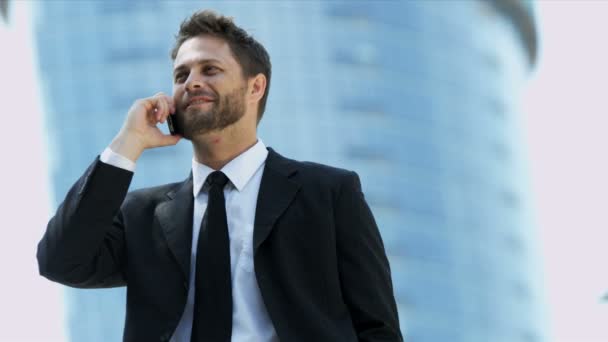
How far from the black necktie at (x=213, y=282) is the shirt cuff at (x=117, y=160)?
0.31 m

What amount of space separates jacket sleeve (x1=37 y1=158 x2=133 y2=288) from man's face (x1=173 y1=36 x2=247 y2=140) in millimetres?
304

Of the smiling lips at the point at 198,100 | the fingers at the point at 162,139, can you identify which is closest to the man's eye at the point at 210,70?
the smiling lips at the point at 198,100

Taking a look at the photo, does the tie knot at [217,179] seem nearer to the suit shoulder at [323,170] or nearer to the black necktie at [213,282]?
the black necktie at [213,282]

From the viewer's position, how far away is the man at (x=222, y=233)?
3.97m

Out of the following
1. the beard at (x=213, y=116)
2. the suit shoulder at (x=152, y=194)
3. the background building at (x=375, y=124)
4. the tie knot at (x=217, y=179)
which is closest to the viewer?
the beard at (x=213, y=116)

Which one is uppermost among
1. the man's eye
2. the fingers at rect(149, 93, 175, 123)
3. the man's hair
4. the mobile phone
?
the man's hair

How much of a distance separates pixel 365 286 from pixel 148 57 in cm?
6276

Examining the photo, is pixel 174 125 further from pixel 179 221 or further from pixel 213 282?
pixel 213 282

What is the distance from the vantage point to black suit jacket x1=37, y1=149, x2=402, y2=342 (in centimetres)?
398

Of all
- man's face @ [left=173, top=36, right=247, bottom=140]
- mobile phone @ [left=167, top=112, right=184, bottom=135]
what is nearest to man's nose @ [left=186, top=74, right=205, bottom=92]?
man's face @ [left=173, top=36, right=247, bottom=140]

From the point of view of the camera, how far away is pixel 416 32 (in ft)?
235

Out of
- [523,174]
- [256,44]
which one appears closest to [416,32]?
[523,174]

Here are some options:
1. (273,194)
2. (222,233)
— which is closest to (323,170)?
(273,194)

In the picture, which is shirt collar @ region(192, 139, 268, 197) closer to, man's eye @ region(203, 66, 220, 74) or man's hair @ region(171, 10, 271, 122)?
man's hair @ region(171, 10, 271, 122)
